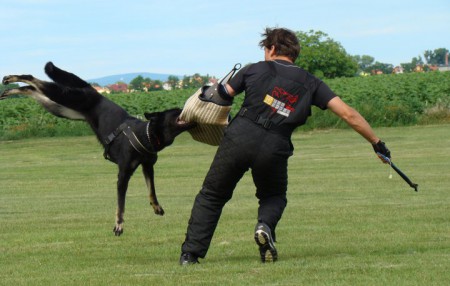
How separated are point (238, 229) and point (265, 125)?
11.0 ft

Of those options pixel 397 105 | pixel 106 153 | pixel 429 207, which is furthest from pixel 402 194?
pixel 397 105

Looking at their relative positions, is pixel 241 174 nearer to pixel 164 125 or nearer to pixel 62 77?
pixel 164 125

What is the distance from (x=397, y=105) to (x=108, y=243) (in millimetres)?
33125

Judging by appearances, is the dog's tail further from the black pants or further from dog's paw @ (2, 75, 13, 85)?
the black pants

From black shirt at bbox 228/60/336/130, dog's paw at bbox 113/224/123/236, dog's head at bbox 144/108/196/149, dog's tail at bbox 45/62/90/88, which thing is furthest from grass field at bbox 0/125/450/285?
dog's tail at bbox 45/62/90/88

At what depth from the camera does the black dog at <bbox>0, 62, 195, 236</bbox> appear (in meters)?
9.88

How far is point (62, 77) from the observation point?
1136 centimetres

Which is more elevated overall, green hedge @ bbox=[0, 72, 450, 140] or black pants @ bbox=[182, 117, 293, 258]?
black pants @ bbox=[182, 117, 293, 258]

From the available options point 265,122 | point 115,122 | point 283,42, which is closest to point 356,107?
point 115,122

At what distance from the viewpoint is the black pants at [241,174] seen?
310 inches

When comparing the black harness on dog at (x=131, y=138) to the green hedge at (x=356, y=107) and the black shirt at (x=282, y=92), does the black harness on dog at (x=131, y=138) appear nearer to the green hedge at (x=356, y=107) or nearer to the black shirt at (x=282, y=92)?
the black shirt at (x=282, y=92)

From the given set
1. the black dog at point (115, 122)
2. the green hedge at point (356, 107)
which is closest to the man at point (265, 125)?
the black dog at point (115, 122)

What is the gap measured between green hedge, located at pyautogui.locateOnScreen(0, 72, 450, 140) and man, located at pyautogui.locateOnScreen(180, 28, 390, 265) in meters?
30.5

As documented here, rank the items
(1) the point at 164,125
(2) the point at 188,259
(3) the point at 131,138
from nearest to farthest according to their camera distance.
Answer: (2) the point at 188,259 < (1) the point at 164,125 < (3) the point at 131,138
